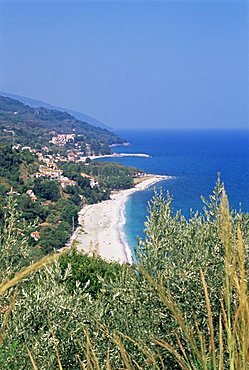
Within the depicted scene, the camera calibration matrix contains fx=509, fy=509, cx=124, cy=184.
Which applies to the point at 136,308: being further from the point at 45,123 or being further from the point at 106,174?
the point at 45,123

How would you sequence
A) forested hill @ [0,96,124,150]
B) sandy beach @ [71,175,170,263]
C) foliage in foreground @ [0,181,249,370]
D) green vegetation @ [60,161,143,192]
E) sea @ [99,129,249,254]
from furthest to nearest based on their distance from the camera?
forested hill @ [0,96,124,150]
green vegetation @ [60,161,143,192]
sea @ [99,129,249,254]
sandy beach @ [71,175,170,263]
foliage in foreground @ [0,181,249,370]

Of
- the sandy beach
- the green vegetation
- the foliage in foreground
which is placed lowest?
the sandy beach

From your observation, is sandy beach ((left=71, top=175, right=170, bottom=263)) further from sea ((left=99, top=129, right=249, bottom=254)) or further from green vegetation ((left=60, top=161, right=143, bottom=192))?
green vegetation ((left=60, top=161, right=143, bottom=192))

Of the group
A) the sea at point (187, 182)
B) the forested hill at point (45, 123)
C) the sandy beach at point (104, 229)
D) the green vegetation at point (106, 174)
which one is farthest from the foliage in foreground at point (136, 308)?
the forested hill at point (45, 123)

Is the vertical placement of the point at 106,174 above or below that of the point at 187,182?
below

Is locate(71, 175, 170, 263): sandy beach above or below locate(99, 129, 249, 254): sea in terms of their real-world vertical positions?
below

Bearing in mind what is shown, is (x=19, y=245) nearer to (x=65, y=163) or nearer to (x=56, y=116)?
(x=65, y=163)

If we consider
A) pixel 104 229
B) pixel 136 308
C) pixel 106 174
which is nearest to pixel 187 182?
pixel 106 174

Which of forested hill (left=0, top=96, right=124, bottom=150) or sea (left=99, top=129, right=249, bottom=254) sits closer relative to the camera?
sea (left=99, top=129, right=249, bottom=254)

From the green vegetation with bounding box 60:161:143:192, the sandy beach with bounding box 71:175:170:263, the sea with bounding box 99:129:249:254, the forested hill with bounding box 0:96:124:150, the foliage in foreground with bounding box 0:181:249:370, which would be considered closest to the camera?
the foliage in foreground with bounding box 0:181:249:370

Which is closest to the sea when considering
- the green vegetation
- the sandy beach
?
the sandy beach
